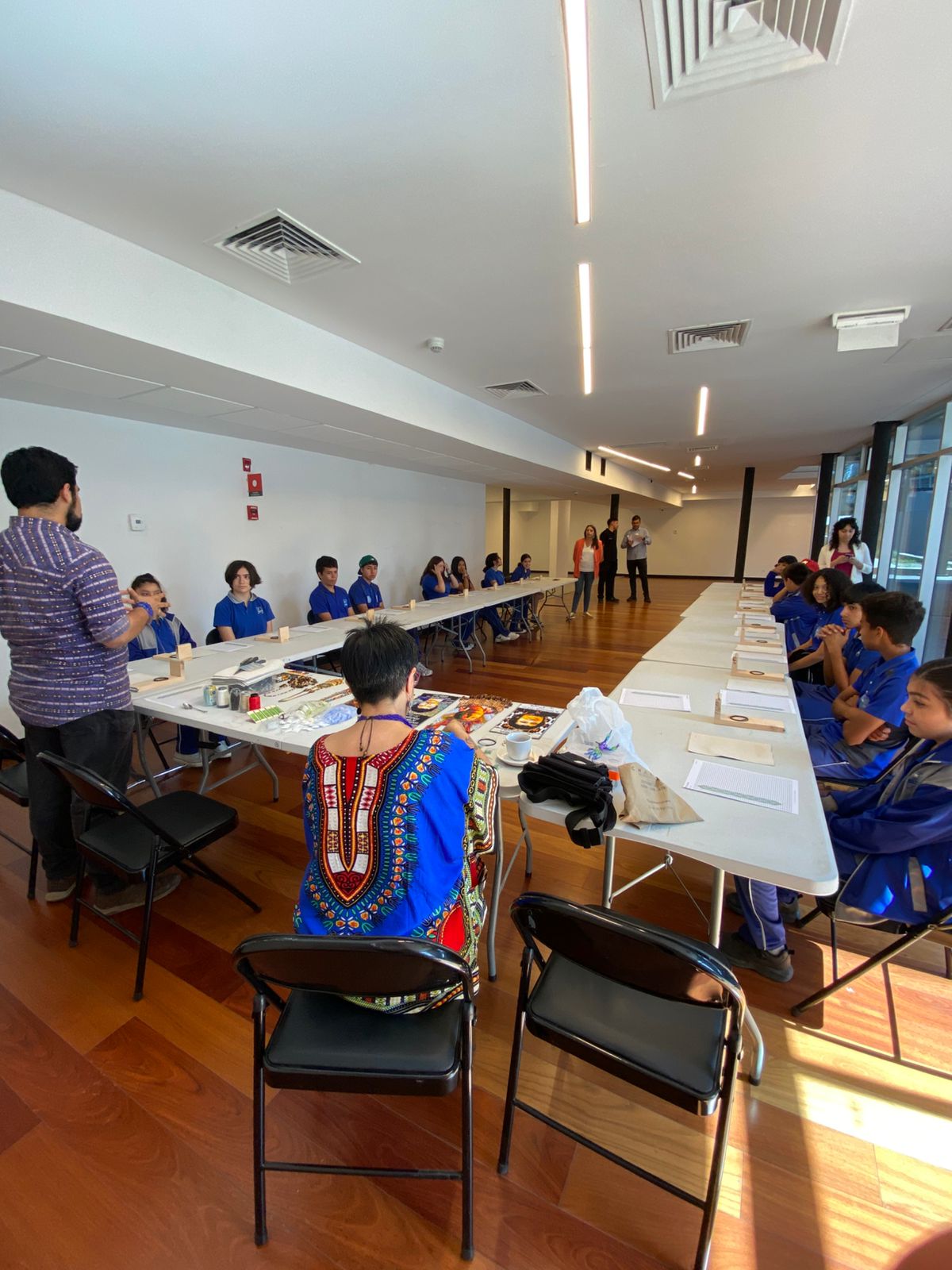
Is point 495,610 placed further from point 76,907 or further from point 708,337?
point 76,907

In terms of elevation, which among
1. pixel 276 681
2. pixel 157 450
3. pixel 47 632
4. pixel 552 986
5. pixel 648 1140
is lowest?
pixel 648 1140

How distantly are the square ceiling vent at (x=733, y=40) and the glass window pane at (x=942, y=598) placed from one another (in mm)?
4527

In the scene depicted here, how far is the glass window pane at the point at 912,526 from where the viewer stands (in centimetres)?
513

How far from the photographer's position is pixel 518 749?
1.72 metres

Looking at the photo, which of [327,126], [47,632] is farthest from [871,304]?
[47,632]

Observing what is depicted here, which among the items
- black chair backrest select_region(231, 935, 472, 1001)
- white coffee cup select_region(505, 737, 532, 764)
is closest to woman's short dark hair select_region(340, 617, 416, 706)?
black chair backrest select_region(231, 935, 472, 1001)

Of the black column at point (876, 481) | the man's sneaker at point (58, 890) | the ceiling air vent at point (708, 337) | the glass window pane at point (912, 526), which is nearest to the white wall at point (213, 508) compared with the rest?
the man's sneaker at point (58, 890)

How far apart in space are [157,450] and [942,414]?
25.0 feet

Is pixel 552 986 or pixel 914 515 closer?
pixel 552 986

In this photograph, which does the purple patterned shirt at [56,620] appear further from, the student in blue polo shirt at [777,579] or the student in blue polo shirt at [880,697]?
the student in blue polo shirt at [777,579]

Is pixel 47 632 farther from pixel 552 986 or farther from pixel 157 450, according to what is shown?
pixel 157 450

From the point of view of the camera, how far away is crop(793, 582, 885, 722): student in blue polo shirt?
112 inches

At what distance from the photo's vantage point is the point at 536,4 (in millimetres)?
1289

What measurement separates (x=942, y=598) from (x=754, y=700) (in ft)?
12.8
